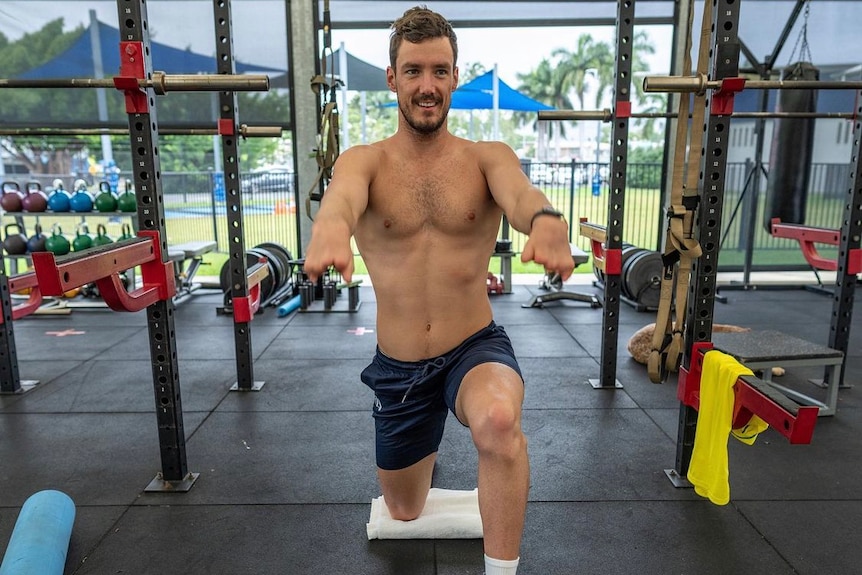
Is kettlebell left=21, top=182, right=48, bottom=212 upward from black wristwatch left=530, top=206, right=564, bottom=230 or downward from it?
downward

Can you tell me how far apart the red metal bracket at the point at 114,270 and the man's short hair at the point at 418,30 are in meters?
1.01

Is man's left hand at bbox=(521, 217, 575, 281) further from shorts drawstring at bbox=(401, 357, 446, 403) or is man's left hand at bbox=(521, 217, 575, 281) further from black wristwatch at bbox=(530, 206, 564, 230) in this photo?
shorts drawstring at bbox=(401, 357, 446, 403)

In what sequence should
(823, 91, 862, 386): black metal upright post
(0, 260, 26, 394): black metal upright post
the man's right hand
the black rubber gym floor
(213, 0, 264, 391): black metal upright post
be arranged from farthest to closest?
(0, 260, 26, 394): black metal upright post < (823, 91, 862, 386): black metal upright post < (213, 0, 264, 391): black metal upright post < the black rubber gym floor < the man's right hand

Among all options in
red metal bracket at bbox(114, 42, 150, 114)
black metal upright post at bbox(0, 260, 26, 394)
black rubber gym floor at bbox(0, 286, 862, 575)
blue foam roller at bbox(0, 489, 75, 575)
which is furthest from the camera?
black metal upright post at bbox(0, 260, 26, 394)

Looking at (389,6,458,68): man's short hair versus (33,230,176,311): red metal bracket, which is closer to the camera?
(33,230,176,311): red metal bracket

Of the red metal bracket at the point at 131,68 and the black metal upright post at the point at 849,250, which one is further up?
the red metal bracket at the point at 131,68

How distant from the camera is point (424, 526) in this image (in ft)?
6.72

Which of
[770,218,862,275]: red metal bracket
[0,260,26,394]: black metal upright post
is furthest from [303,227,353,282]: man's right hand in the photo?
[770,218,862,275]: red metal bracket

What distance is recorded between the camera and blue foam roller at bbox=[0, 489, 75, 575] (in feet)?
5.48

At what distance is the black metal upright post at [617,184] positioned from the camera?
9.97 ft

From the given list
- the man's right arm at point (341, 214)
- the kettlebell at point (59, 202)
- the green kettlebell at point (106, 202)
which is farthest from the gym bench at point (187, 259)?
the man's right arm at point (341, 214)

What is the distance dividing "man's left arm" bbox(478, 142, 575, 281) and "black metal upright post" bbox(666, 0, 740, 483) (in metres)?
0.77

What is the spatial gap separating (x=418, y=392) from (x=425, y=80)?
92 centimetres

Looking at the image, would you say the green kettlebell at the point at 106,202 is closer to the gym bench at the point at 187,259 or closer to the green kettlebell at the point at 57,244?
the green kettlebell at the point at 57,244
